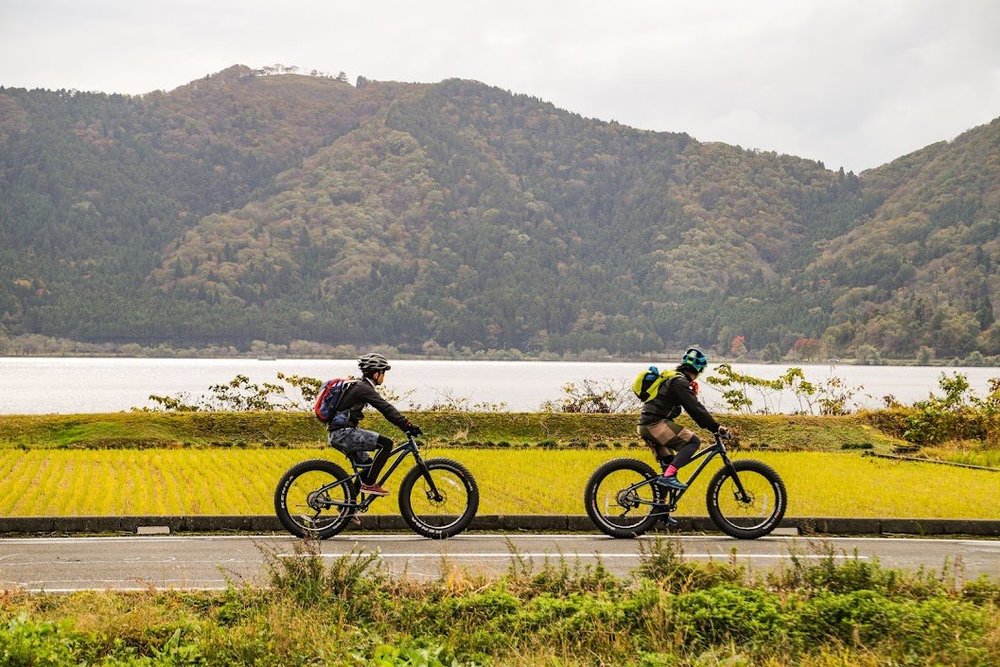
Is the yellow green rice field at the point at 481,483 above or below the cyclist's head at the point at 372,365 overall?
below

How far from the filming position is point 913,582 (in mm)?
9469

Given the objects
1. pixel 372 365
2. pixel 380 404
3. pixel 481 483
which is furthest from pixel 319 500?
pixel 481 483

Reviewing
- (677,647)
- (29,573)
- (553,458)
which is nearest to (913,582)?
(677,647)

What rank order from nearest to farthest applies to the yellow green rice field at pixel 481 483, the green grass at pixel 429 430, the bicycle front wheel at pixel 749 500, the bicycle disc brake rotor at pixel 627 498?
the bicycle disc brake rotor at pixel 627 498 → the bicycle front wheel at pixel 749 500 → the yellow green rice field at pixel 481 483 → the green grass at pixel 429 430

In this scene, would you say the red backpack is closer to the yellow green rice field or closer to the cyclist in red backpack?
the cyclist in red backpack

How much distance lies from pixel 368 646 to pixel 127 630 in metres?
1.76

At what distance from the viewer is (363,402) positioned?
42.5 feet

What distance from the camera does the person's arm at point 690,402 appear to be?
13.2 metres

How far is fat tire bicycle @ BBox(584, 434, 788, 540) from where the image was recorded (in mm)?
13438

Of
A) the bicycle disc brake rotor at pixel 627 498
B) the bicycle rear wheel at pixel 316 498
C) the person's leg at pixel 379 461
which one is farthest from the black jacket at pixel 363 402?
the bicycle disc brake rotor at pixel 627 498

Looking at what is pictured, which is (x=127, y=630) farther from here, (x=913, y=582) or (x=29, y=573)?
(x=913, y=582)

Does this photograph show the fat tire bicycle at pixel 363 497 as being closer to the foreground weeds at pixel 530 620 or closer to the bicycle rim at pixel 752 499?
the bicycle rim at pixel 752 499

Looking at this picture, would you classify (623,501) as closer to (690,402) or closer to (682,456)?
(682,456)

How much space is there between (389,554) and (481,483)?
22.5 ft
